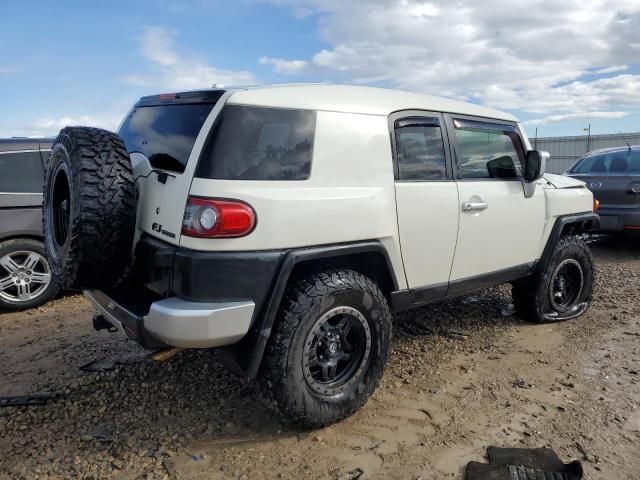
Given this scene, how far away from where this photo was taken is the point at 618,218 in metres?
6.98

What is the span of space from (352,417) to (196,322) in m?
1.25

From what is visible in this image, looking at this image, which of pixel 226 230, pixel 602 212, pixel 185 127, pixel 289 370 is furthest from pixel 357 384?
pixel 602 212

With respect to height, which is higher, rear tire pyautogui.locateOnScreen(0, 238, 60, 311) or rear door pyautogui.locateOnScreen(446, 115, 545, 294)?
rear door pyautogui.locateOnScreen(446, 115, 545, 294)

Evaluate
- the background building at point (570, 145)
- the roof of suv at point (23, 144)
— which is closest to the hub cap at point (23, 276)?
the roof of suv at point (23, 144)

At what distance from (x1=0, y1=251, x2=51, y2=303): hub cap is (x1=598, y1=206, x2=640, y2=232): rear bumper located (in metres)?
7.31

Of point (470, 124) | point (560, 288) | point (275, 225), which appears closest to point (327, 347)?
point (275, 225)

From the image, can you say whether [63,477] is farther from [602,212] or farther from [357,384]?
[602,212]

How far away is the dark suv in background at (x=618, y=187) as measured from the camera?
6.89 m

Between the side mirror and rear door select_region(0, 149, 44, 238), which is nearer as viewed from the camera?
the side mirror

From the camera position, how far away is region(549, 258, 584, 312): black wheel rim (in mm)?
4461

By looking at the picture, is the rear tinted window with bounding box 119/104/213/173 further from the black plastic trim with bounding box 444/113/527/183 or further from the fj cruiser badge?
the black plastic trim with bounding box 444/113/527/183

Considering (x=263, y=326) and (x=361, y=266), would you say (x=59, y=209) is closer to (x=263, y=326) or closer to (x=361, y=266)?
(x=263, y=326)

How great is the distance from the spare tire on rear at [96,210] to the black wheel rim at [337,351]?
114 centimetres

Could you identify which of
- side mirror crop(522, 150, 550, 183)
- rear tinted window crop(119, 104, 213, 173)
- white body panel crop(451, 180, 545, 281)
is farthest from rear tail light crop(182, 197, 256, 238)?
side mirror crop(522, 150, 550, 183)
